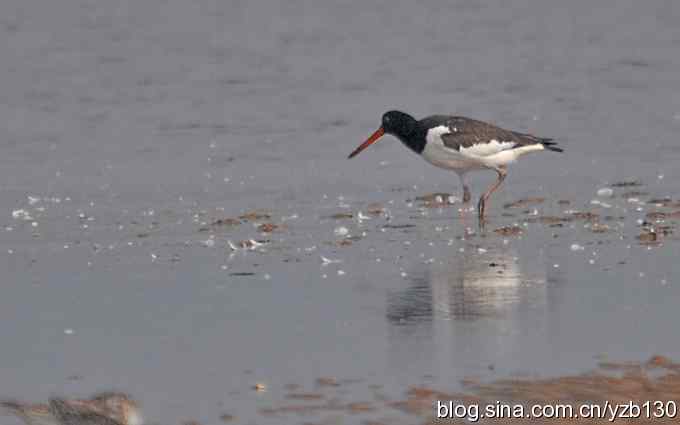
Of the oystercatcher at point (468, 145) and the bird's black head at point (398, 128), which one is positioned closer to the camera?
the oystercatcher at point (468, 145)

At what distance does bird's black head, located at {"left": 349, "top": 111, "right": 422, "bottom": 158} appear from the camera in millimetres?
17625

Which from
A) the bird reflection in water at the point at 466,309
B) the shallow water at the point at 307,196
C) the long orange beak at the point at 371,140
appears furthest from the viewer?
the long orange beak at the point at 371,140

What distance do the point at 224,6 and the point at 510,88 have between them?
27.0ft

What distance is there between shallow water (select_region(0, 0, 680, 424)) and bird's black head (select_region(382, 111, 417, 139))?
20.1 inches

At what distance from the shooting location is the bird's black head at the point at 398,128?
17625mm

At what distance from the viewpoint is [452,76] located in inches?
925

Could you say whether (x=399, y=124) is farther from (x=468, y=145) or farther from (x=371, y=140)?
(x=468, y=145)

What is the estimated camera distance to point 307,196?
643 inches

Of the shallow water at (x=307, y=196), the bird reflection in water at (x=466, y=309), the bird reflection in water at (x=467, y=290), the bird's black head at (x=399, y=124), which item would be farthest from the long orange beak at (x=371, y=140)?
the bird reflection in water at (x=467, y=290)

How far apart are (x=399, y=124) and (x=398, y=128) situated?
0.16 feet

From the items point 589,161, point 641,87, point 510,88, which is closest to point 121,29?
point 510,88

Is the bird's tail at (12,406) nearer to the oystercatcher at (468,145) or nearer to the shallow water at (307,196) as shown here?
the shallow water at (307,196)

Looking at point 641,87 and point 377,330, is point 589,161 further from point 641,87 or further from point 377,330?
point 377,330

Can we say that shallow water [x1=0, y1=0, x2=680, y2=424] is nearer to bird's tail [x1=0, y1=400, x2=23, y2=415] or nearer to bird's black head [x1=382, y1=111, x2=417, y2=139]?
bird's tail [x1=0, y1=400, x2=23, y2=415]
